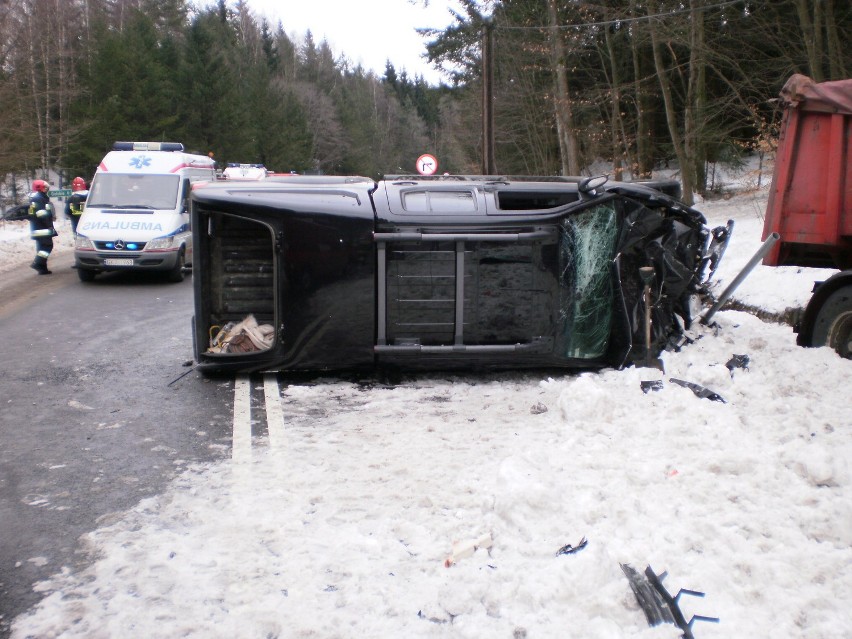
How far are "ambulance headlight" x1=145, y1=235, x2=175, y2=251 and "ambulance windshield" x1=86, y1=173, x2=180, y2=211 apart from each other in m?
0.94

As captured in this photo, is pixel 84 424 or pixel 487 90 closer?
pixel 84 424

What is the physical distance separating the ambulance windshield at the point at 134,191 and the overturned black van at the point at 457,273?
29.0 ft

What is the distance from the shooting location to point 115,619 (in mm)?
3404

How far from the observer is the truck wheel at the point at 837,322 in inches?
257

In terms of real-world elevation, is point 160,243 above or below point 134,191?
below

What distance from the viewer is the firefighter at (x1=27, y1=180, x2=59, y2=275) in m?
15.7

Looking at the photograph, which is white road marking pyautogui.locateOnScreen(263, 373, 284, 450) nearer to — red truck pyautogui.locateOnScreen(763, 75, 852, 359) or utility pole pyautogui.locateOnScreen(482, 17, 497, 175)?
red truck pyautogui.locateOnScreen(763, 75, 852, 359)

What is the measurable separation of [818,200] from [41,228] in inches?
566

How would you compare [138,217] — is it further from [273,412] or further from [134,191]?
[273,412]

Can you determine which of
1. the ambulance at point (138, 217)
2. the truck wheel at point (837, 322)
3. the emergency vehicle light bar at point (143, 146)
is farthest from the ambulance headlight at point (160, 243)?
the truck wheel at point (837, 322)

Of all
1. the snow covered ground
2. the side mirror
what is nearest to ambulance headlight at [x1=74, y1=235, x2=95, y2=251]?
the snow covered ground

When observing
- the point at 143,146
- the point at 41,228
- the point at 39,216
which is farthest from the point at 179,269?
the point at 143,146

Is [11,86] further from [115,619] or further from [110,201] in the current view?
[115,619]

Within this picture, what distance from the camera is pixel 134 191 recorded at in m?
15.6
